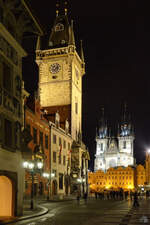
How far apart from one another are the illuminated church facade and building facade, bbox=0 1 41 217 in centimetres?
13995

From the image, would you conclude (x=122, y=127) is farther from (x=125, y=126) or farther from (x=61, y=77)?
(x=61, y=77)

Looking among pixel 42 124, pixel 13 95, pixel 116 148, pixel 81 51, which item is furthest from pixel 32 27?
pixel 116 148

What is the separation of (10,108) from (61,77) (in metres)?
54.4

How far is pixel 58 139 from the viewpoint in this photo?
61.4 meters

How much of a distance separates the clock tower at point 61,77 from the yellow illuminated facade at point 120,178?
75.3m

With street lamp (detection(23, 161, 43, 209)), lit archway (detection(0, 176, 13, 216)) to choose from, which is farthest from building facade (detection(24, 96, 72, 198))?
lit archway (detection(0, 176, 13, 216))

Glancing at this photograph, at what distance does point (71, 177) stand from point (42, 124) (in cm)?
1956

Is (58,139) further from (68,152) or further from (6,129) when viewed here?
(6,129)

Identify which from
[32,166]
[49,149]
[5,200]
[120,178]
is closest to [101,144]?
[120,178]

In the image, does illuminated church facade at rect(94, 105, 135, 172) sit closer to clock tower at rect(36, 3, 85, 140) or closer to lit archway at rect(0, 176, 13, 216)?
clock tower at rect(36, 3, 85, 140)

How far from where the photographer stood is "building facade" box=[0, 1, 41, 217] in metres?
18.8

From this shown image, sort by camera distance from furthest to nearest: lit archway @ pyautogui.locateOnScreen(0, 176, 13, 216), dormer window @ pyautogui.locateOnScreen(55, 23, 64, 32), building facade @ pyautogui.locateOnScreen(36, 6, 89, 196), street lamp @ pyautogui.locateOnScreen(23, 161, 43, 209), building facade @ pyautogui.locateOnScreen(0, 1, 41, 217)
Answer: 1. dormer window @ pyautogui.locateOnScreen(55, 23, 64, 32)
2. building facade @ pyautogui.locateOnScreen(36, 6, 89, 196)
3. street lamp @ pyautogui.locateOnScreen(23, 161, 43, 209)
4. lit archway @ pyautogui.locateOnScreen(0, 176, 13, 216)
5. building facade @ pyautogui.locateOnScreen(0, 1, 41, 217)

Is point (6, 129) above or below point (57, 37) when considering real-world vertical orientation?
below

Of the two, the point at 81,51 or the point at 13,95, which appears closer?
the point at 13,95
